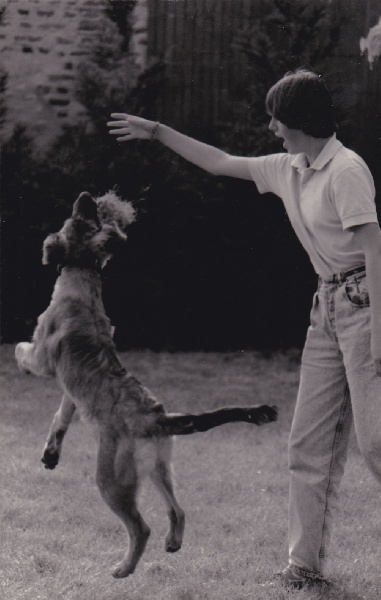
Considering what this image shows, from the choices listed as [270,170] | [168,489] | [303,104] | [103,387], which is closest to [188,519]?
[168,489]

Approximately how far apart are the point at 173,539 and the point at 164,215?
593cm

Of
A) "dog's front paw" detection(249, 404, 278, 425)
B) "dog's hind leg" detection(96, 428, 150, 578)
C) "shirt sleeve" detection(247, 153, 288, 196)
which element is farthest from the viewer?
"shirt sleeve" detection(247, 153, 288, 196)

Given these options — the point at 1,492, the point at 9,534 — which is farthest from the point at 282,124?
the point at 1,492

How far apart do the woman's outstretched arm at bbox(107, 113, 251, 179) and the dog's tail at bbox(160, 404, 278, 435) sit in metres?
1.12

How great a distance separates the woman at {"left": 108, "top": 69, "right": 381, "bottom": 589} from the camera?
3.55 meters

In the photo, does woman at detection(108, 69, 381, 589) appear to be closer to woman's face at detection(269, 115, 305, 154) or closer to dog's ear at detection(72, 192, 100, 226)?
woman's face at detection(269, 115, 305, 154)

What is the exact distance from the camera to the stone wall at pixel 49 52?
32.2ft

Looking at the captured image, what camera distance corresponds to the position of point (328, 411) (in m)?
4.00

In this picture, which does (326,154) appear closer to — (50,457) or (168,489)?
(168,489)

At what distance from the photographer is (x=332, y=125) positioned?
3.74 meters

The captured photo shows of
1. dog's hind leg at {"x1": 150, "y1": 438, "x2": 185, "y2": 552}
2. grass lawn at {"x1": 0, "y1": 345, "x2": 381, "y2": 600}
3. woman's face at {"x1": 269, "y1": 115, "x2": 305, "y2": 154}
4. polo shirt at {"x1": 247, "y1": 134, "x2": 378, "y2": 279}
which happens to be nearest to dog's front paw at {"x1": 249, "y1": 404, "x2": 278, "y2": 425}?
dog's hind leg at {"x1": 150, "y1": 438, "x2": 185, "y2": 552}

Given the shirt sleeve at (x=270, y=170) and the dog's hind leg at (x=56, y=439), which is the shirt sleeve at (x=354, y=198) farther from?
the dog's hind leg at (x=56, y=439)

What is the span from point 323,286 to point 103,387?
1019mm

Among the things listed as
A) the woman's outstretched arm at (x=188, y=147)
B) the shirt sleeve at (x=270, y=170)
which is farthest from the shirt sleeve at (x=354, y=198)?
the woman's outstretched arm at (x=188, y=147)
